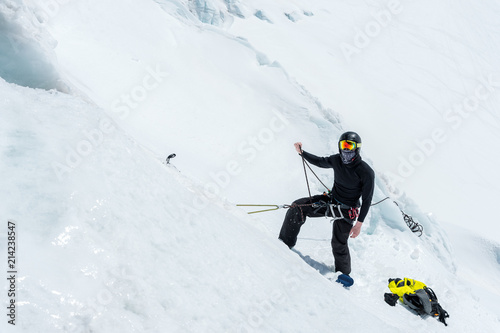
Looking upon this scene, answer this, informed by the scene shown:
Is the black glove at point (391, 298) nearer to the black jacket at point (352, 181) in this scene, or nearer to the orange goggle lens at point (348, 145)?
the black jacket at point (352, 181)

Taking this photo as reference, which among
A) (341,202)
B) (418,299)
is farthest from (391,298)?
(341,202)

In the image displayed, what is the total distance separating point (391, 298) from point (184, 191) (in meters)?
3.15

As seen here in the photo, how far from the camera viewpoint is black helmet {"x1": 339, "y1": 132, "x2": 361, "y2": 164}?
445 centimetres

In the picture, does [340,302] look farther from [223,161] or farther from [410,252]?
[223,161]

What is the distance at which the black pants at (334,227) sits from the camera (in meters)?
4.78

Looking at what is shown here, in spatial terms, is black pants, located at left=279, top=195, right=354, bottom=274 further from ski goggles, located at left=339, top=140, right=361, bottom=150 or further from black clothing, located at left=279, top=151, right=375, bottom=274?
ski goggles, located at left=339, top=140, right=361, bottom=150

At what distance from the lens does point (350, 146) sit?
14.6 feet

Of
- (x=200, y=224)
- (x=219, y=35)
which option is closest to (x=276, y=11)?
(x=219, y=35)

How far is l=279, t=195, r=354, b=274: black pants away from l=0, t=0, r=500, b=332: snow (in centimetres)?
29

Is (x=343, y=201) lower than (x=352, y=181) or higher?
lower

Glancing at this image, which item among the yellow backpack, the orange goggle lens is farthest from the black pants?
the orange goggle lens

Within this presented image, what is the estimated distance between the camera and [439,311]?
457 cm

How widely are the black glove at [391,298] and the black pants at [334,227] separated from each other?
1.85 feet

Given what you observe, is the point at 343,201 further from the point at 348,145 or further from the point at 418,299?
the point at 418,299
